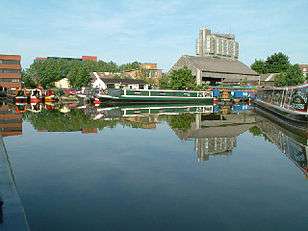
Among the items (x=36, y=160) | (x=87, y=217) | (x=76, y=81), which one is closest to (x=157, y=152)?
(x=36, y=160)

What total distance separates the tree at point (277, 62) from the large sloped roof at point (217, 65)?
18.2m

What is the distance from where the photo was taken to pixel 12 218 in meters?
6.31

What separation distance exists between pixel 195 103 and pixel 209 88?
12.3 metres

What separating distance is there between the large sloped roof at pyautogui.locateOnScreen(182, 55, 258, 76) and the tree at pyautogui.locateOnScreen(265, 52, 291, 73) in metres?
18.2

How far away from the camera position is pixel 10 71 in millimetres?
101875

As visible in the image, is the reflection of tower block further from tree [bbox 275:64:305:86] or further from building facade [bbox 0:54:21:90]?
building facade [bbox 0:54:21:90]

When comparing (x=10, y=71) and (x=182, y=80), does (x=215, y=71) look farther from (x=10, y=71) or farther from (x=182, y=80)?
(x=10, y=71)

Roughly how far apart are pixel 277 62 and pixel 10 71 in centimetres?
7484

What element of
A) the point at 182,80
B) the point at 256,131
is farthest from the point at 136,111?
the point at 182,80

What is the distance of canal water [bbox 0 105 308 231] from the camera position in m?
7.89

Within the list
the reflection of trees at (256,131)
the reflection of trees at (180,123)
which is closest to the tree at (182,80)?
the reflection of trees at (180,123)

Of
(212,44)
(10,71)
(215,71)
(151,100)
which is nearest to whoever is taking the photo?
(151,100)

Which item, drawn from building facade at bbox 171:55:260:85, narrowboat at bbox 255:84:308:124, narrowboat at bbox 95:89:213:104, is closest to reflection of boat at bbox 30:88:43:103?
narrowboat at bbox 95:89:213:104

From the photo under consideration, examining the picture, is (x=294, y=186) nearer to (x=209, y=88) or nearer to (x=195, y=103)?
(x=195, y=103)
